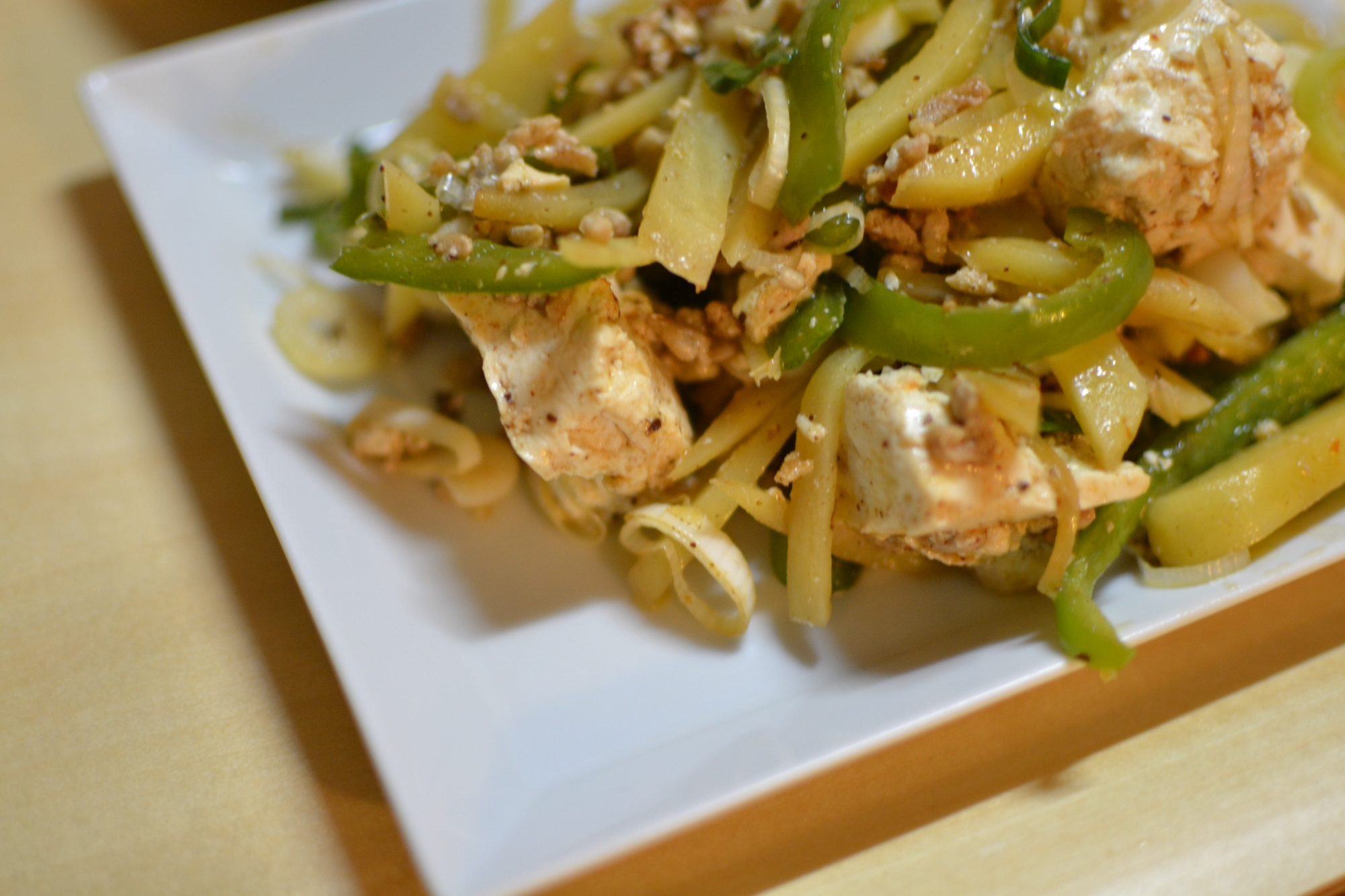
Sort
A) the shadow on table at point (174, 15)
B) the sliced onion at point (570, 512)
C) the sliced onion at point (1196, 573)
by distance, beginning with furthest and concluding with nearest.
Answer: the shadow on table at point (174, 15) → the sliced onion at point (570, 512) → the sliced onion at point (1196, 573)

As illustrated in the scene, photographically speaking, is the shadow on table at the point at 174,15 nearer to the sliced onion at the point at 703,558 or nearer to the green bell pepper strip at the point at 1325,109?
the sliced onion at the point at 703,558

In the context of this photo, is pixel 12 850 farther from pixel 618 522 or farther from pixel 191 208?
pixel 191 208

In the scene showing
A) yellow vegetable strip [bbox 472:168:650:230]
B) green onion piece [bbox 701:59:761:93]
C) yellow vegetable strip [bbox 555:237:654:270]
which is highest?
green onion piece [bbox 701:59:761:93]

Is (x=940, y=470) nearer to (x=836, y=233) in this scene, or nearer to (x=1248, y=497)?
(x=836, y=233)

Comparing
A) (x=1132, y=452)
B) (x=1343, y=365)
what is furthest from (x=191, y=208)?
(x=1343, y=365)

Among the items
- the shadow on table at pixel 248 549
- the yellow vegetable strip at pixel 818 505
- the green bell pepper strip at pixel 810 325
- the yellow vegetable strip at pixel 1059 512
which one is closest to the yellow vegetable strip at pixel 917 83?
the green bell pepper strip at pixel 810 325

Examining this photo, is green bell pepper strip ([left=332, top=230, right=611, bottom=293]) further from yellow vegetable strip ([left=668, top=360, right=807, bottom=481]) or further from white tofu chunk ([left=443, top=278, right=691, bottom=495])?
yellow vegetable strip ([left=668, top=360, right=807, bottom=481])

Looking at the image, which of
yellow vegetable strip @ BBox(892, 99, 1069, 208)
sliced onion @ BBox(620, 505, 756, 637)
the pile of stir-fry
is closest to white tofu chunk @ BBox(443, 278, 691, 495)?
the pile of stir-fry

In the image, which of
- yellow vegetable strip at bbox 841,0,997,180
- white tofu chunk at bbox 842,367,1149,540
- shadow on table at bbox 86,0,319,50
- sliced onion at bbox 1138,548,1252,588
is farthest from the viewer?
shadow on table at bbox 86,0,319,50
